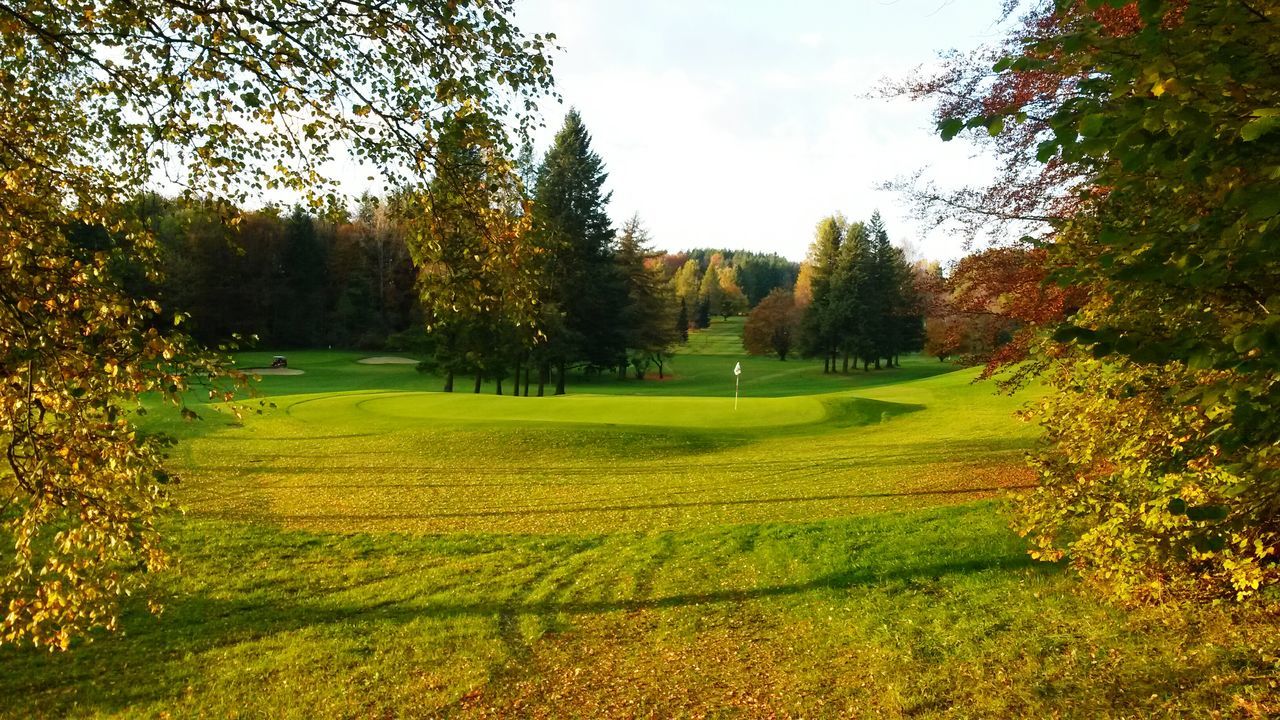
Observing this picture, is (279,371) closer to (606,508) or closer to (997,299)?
(606,508)

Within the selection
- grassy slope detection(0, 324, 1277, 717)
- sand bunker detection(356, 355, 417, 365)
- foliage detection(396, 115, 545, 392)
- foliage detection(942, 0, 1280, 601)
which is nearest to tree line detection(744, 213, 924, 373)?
sand bunker detection(356, 355, 417, 365)

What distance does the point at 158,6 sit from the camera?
16.2 feet

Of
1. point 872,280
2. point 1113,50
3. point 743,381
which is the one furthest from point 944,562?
point 872,280

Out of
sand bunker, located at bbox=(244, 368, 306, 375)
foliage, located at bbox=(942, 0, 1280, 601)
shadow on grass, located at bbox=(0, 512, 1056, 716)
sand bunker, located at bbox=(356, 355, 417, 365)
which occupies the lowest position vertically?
shadow on grass, located at bbox=(0, 512, 1056, 716)

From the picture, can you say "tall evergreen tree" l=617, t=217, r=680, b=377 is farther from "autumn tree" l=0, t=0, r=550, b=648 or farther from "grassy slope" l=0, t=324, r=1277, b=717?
"autumn tree" l=0, t=0, r=550, b=648

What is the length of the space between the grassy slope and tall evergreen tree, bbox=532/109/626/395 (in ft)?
77.5

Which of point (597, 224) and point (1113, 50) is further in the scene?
point (597, 224)

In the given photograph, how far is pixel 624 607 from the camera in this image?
27.4ft

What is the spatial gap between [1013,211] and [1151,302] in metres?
7.38

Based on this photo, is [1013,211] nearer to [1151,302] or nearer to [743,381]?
[1151,302]

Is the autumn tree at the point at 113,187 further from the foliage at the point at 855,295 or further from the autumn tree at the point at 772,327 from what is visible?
the autumn tree at the point at 772,327

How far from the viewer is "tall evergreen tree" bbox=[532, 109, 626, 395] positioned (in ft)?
133

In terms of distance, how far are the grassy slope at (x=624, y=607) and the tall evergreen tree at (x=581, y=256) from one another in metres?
23.6

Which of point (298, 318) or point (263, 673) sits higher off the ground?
point (298, 318)
